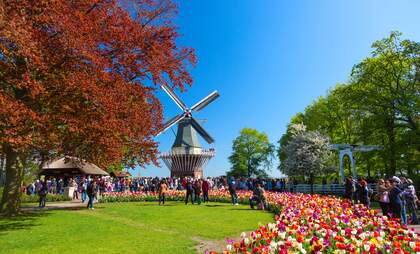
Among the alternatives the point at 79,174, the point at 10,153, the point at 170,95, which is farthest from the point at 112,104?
the point at 170,95

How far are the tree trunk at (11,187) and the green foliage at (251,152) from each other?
56557mm

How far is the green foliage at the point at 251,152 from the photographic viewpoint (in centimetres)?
7200

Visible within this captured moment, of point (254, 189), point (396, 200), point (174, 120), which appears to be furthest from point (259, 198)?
point (174, 120)

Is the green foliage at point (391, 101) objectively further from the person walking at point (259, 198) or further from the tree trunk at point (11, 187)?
the tree trunk at point (11, 187)

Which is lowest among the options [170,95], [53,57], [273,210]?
[273,210]

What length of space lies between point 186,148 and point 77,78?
133 feet

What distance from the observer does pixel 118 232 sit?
39.0ft

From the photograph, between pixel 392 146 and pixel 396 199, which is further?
pixel 392 146

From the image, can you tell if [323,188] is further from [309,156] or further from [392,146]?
[392,146]

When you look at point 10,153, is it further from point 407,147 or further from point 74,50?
point 407,147

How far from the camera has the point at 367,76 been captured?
1242 inches

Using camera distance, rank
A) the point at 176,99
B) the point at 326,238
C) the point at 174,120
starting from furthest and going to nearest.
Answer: the point at 176,99 → the point at 174,120 → the point at 326,238

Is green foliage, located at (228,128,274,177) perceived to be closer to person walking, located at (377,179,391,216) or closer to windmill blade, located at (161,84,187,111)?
windmill blade, located at (161,84,187,111)

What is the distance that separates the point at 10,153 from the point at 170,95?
40.5 metres
